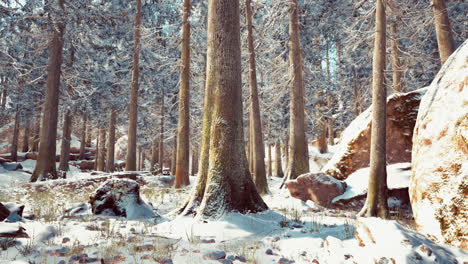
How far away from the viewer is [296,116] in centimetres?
1142

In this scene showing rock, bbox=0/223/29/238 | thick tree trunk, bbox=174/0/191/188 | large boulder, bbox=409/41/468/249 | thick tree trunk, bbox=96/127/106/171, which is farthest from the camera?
thick tree trunk, bbox=96/127/106/171

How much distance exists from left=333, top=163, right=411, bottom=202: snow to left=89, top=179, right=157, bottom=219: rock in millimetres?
5214

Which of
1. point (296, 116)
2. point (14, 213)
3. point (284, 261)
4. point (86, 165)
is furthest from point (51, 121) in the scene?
point (86, 165)

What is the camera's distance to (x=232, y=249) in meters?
3.57

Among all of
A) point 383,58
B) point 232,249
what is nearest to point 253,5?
point 383,58

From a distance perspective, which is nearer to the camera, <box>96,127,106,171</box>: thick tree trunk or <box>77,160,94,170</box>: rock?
<box>96,127,106,171</box>: thick tree trunk

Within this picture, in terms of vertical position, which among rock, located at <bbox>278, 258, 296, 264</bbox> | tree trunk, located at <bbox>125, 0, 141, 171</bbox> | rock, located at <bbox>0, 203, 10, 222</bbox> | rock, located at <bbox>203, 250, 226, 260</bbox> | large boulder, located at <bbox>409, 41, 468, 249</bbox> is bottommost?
rock, located at <bbox>278, 258, 296, 264</bbox>

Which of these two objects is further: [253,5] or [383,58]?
[253,5]

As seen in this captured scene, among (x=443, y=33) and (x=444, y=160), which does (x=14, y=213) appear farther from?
(x=443, y=33)

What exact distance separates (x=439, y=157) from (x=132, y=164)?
1366 cm

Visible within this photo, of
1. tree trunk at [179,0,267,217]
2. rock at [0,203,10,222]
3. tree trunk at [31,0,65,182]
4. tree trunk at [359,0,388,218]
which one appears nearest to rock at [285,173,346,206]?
tree trunk at [359,0,388,218]

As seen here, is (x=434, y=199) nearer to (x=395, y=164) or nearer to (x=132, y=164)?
(x=395, y=164)

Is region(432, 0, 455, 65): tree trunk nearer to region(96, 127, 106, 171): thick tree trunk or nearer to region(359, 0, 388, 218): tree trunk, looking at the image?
region(359, 0, 388, 218): tree trunk

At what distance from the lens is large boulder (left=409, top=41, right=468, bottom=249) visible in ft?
12.0
